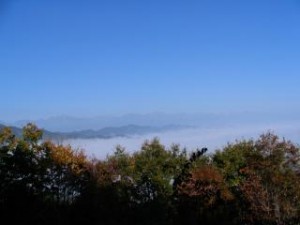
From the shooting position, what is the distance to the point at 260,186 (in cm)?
3000

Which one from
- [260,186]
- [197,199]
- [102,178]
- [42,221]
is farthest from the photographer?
[197,199]

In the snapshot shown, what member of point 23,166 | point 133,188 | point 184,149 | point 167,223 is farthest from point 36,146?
point 184,149

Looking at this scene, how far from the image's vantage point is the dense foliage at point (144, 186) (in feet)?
97.8

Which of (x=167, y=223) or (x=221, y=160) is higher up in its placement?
(x=221, y=160)

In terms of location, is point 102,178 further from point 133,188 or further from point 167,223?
point 167,223

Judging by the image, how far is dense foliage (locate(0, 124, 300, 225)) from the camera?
29.8 metres

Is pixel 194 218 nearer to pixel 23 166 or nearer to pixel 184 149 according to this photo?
pixel 184 149

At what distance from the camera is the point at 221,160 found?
139ft

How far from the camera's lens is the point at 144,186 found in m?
39.0

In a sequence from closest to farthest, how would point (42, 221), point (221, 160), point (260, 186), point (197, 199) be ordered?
point (260, 186) → point (42, 221) → point (197, 199) → point (221, 160)

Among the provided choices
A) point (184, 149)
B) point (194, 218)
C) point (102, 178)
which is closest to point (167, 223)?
point (194, 218)

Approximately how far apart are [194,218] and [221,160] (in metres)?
6.22

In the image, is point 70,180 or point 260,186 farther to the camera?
point 70,180

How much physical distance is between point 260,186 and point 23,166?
1487 centimetres
